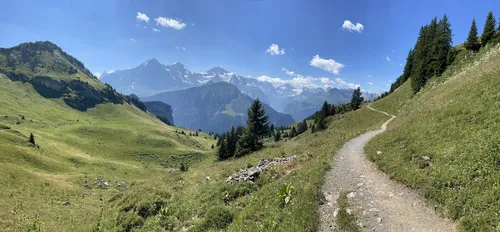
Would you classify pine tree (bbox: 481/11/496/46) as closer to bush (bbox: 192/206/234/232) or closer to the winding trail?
the winding trail

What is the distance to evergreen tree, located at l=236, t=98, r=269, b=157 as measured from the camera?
55.7 metres

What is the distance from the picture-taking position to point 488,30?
5909 centimetres

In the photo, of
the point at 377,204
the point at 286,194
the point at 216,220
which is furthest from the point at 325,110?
the point at 216,220

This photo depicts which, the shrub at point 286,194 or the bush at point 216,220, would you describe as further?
the bush at point 216,220

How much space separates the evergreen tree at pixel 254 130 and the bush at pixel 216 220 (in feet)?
132

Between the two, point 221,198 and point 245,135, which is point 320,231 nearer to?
point 221,198

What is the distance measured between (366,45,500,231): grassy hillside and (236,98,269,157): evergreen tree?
3464 centimetres

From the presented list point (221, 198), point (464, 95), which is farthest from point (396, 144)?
point (221, 198)

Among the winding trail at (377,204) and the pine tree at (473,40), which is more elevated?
the pine tree at (473,40)

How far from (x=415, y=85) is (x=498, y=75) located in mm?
48077

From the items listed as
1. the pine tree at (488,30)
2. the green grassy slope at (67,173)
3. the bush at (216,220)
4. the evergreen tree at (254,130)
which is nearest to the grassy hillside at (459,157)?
the bush at (216,220)

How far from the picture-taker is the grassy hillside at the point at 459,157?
9508 millimetres

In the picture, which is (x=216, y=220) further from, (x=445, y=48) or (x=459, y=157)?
(x=445, y=48)

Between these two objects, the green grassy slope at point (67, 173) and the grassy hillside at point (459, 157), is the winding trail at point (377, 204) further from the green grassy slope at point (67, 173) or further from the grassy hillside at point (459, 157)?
the green grassy slope at point (67, 173)
